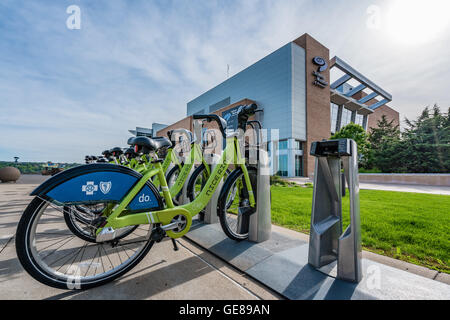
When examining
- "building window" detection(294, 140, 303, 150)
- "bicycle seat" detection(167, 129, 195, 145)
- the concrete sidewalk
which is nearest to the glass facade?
"building window" detection(294, 140, 303, 150)

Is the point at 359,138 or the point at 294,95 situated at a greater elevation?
the point at 294,95

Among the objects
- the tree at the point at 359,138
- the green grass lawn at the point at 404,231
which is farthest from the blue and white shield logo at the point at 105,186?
the tree at the point at 359,138

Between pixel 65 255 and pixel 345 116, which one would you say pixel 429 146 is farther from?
pixel 65 255

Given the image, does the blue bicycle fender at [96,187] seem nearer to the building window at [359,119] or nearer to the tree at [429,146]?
the tree at [429,146]

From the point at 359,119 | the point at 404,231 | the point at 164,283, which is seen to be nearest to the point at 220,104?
the point at 359,119

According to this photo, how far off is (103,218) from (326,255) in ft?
6.78

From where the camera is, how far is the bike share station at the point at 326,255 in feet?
4.90

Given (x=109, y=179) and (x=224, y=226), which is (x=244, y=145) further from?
(x=109, y=179)

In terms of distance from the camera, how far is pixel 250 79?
25.3 m

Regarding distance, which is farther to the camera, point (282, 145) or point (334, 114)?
point (334, 114)

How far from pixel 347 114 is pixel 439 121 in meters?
18.1

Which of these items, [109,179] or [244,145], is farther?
[244,145]

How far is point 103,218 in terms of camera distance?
165 centimetres
